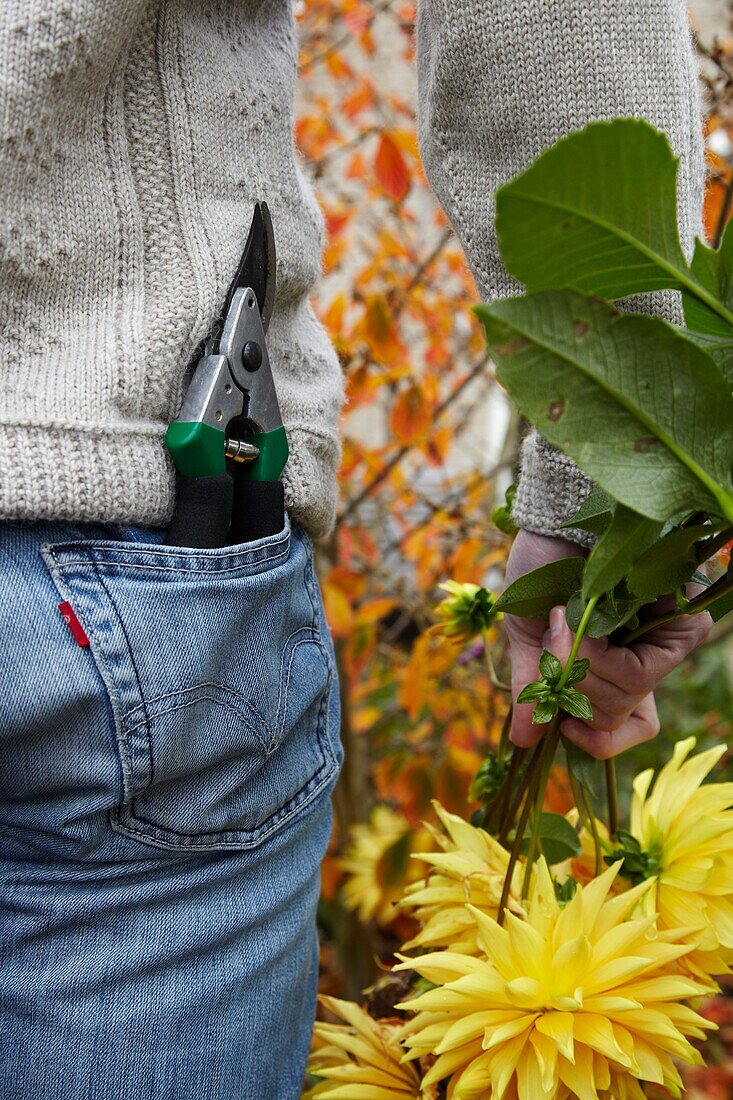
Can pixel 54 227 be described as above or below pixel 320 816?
above

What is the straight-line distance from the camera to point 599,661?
2.28 feet

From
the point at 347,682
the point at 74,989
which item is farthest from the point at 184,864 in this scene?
the point at 347,682

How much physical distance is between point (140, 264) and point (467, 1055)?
59 centimetres

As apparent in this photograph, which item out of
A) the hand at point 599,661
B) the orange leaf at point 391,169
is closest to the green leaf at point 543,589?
the hand at point 599,661

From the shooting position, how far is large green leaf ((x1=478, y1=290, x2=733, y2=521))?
48 cm

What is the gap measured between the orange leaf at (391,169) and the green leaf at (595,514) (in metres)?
1.55

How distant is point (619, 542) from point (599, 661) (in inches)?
7.8

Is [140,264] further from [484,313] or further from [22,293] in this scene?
[484,313]

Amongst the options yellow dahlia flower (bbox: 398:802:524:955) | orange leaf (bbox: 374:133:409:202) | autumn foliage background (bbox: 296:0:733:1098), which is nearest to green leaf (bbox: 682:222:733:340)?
yellow dahlia flower (bbox: 398:802:524:955)

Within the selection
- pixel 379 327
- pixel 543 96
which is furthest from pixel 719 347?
pixel 379 327

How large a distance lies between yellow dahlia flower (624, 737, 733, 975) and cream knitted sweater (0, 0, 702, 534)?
0.27 meters

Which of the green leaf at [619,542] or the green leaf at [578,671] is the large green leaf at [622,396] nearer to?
the green leaf at [619,542]

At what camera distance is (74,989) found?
685 millimetres

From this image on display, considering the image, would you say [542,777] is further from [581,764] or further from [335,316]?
[335,316]
